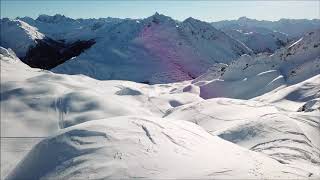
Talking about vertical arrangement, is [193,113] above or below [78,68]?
above

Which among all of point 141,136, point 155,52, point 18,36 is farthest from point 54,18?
point 141,136

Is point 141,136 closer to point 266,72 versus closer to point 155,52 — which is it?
point 266,72

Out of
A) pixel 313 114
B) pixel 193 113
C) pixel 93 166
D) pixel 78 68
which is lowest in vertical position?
pixel 78 68

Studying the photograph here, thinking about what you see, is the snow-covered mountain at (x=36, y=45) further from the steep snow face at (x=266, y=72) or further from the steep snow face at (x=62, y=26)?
the steep snow face at (x=266, y=72)

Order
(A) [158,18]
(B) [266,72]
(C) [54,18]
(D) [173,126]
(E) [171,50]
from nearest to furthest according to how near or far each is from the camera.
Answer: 1. (D) [173,126]
2. (B) [266,72]
3. (E) [171,50]
4. (A) [158,18]
5. (C) [54,18]

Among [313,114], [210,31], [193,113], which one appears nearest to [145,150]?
[313,114]

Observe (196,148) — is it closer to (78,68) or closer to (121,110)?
(121,110)

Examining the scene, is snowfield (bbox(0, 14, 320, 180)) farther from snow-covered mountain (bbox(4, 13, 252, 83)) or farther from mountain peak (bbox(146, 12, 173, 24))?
mountain peak (bbox(146, 12, 173, 24))
